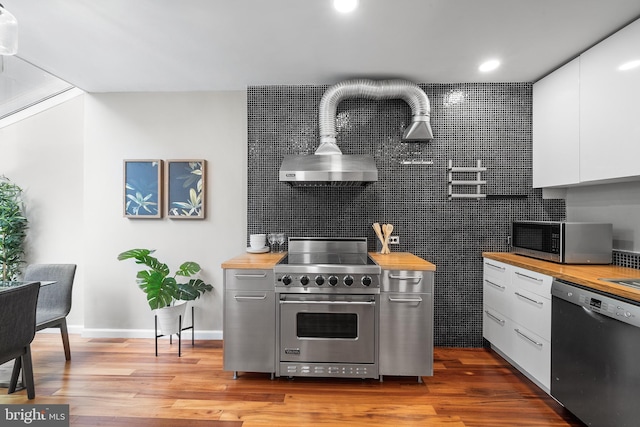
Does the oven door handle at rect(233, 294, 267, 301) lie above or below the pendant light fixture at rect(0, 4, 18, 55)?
below

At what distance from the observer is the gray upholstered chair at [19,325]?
1970 mm

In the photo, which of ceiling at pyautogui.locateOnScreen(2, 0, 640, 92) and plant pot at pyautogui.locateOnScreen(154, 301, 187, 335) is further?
plant pot at pyautogui.locateOnScreen(154, 301, 187, 335)

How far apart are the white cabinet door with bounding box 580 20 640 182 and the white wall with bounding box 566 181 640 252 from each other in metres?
0.35

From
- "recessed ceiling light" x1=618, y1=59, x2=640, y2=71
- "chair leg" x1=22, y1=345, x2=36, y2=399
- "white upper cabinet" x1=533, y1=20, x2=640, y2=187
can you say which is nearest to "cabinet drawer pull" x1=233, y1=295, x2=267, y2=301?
"chair leg" x1=22, y1=345, x2=36, y2=399

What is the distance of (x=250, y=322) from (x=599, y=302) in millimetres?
2231

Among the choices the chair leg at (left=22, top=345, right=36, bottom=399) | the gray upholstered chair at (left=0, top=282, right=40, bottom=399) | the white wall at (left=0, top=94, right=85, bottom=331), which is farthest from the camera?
the white wall at (left=0, top=94, right=85, bottom=331)

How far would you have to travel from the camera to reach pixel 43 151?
369 centimetres

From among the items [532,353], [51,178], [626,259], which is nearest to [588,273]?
[626,259]

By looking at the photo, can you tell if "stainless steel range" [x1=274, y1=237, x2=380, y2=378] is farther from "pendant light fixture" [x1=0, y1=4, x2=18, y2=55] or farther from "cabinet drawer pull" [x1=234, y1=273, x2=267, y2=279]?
"pendant light fixture" [x1=0, y1=4, x2=18, y2=55]

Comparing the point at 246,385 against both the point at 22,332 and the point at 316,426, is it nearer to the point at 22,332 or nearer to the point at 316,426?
the point at 316,426

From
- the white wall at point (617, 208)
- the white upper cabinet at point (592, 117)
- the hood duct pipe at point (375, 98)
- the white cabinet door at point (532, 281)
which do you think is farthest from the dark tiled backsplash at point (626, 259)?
the hood duct pipe at point (375, 98)

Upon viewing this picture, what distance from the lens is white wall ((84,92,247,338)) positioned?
3.52 meters

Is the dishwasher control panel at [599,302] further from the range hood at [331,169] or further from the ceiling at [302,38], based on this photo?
the ceiling at [302,38]

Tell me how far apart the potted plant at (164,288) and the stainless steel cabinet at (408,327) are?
187 cm
